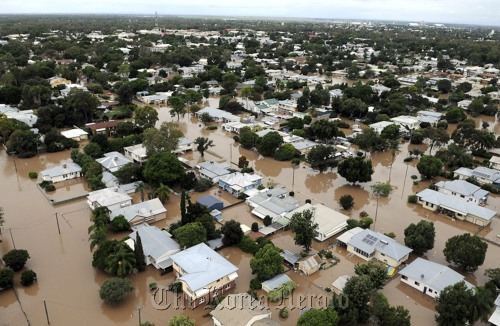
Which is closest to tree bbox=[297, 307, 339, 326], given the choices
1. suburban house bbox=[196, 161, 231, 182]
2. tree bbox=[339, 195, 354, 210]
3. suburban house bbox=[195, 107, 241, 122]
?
tree bbox=[339, 195, 354, 210]

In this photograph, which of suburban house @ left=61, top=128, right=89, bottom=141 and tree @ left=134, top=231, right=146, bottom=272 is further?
suburban house @ left=61, top=128, right=89, bottom=141

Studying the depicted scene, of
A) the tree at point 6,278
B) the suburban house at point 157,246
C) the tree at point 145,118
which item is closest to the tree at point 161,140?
the tree at point 145,118

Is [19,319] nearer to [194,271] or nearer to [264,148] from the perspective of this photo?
[194,271]

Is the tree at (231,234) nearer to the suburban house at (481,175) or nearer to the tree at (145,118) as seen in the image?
the suburban house at (481,175)

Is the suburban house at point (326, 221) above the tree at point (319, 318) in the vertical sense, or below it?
below

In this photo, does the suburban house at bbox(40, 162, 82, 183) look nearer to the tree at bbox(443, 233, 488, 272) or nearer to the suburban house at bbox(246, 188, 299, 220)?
the suburban house at bbox(246, 188, 299, 220)

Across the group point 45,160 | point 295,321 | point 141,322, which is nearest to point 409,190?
point 295,321

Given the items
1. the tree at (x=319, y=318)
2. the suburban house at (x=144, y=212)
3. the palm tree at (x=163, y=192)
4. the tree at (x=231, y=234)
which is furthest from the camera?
the palm tree at (x=163, y=192)
